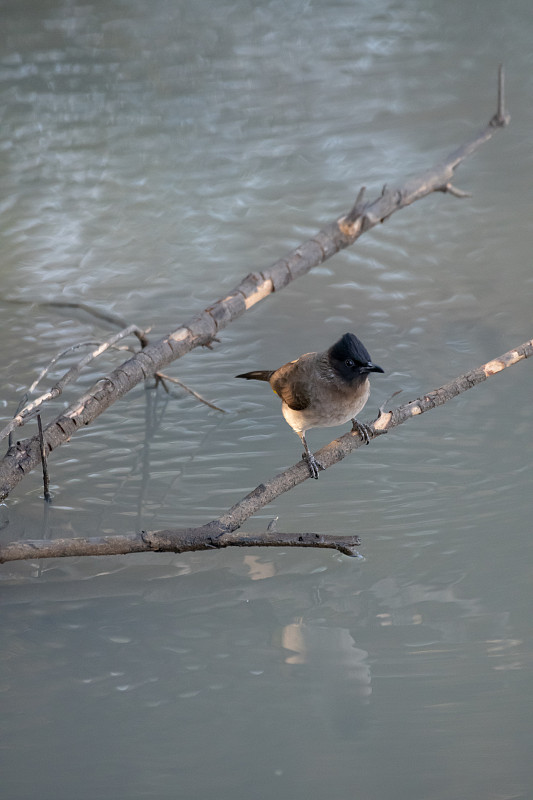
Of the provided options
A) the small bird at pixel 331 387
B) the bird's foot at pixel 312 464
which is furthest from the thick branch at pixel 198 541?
the small bird at pixel 331 387

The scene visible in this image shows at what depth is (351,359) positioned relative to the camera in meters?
1.84

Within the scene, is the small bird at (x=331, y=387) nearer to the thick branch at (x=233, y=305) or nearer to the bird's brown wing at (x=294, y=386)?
the bird's brown wing at (x=294, y=386)

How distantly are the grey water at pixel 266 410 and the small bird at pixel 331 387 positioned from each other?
0.33m

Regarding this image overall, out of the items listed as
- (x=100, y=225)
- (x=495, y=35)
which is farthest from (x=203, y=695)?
(x=495, y=35)

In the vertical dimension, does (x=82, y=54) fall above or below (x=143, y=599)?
above

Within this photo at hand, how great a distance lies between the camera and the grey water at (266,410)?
1477mm

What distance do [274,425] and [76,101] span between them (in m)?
2.93

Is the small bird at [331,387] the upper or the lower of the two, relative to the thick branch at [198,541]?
upper

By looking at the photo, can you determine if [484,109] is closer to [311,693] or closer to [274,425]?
[274,425]

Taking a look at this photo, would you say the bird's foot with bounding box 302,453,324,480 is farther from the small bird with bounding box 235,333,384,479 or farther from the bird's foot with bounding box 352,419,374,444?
the bird's foot with bounding box 352,419,374,444

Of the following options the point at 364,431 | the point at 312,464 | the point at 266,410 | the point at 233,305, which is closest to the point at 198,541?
the point at 312,464

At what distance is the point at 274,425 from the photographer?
2.73 metres

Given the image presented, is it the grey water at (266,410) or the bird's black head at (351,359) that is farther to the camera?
the bird's black head at (351,359)

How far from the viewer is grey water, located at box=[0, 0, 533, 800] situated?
4.84 feet
